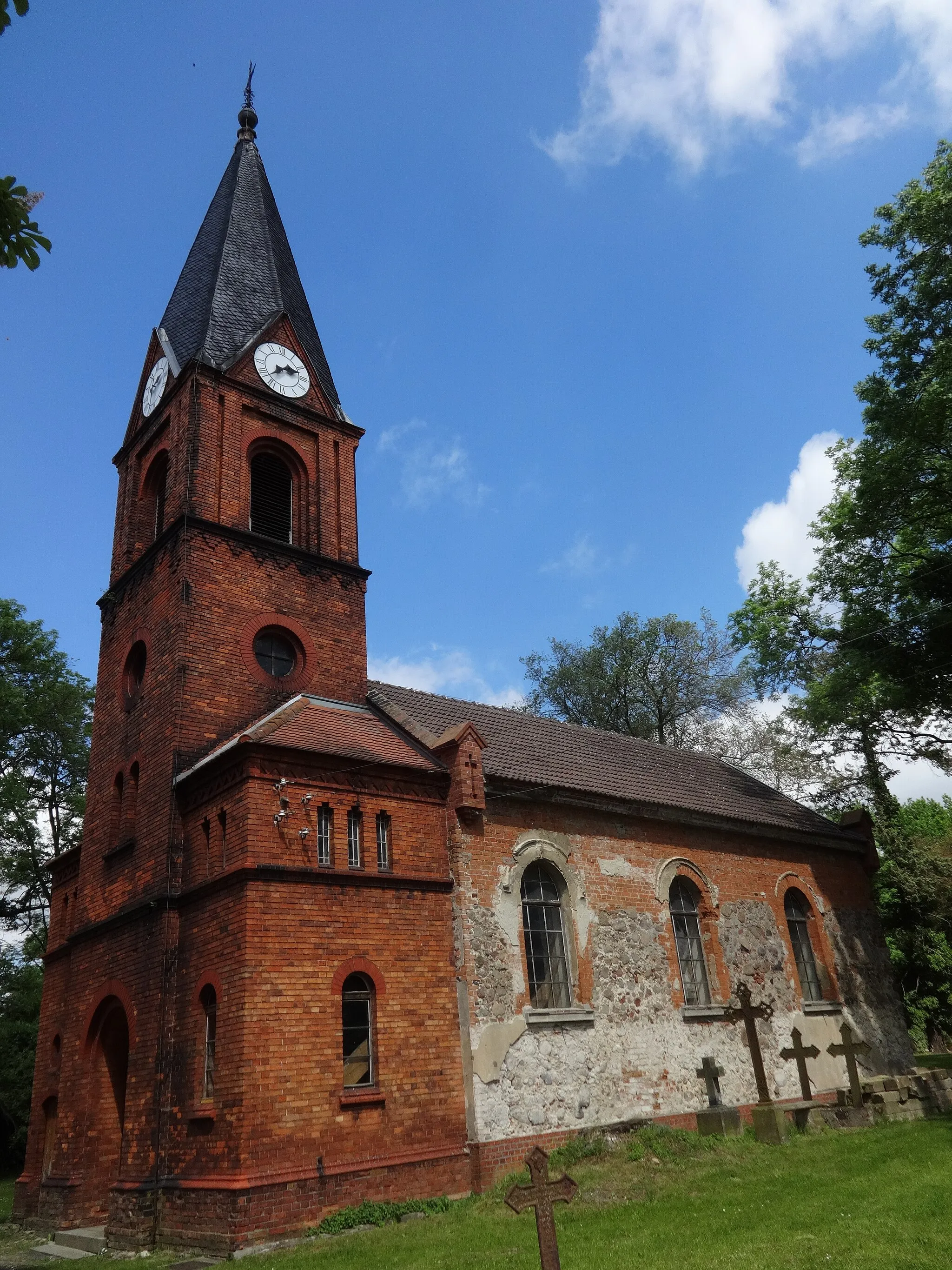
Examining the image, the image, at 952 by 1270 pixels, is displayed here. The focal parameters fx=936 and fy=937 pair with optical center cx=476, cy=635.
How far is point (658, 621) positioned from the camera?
127 ft

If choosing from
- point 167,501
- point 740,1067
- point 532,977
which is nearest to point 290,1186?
point 532,977

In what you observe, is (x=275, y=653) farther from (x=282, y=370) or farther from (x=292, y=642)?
(x=282, y=370)

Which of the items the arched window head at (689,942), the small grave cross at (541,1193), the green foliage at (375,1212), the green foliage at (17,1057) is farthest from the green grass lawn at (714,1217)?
the green foliage at (17,1057)

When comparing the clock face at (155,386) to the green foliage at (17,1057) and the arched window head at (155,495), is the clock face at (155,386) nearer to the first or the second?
the arched window head at (155,495)

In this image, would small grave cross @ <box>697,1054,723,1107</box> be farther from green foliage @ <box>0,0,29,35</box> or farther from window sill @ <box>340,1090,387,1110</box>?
green foliage @ <box>0,0,29,35</box>

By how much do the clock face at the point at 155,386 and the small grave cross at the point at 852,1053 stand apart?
18.4m

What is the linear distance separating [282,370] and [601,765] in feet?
35.6

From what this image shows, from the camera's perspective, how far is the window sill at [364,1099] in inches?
496

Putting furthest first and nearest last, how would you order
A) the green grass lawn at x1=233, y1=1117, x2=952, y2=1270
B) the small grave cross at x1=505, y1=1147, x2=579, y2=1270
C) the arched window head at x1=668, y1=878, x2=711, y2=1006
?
1. the arched window head at x1=668, y1=878, x2=711, y2=1006
2. the green grass lawn at x1=233, y1=1117, x2=952, y2=1270
3. the small grave cross at x1=505, y1=1147, x2=579, y2=1270

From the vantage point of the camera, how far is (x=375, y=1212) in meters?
12.0

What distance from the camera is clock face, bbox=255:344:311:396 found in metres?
19.5

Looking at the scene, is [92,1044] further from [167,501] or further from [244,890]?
[167,501]

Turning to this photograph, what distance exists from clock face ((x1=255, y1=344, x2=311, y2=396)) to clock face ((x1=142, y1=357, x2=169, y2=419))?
1986 mm

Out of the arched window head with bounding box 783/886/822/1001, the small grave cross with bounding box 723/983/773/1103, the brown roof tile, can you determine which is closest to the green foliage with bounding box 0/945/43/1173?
the brown roof tile
